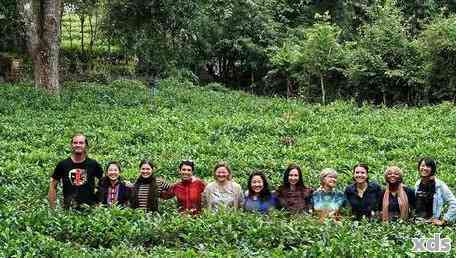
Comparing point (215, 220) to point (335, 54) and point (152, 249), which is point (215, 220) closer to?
point (152, 249)

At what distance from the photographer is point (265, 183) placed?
944 cm

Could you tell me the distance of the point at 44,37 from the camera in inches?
889

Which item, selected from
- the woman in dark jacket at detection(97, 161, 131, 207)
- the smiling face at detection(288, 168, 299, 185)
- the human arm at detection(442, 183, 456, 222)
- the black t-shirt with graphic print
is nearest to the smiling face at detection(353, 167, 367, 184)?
the smiling face at detection(288, 168, 299, 185)

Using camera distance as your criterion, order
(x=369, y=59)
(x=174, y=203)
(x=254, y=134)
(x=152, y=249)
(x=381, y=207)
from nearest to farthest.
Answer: (x=152, y=249) < (x=381, y=207) < (x=174, y=203) < (x=254, y=134) < (x=369, y=59)

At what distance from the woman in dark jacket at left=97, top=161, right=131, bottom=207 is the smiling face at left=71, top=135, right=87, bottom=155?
48 centimetres

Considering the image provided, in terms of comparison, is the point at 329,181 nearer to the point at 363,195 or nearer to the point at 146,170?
the point at 363,195

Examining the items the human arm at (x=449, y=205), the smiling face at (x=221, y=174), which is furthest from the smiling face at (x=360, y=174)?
the smiling face at (x=221, y=174)

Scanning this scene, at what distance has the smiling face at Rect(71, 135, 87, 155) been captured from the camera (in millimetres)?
8891

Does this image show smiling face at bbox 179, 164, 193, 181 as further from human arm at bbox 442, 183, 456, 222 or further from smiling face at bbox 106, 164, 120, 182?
human arm at bbox 442, 183, 456, 222

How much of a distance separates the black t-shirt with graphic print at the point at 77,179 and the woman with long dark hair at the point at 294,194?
8.34ft

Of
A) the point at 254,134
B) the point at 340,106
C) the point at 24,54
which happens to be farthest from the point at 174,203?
the point at 24,54

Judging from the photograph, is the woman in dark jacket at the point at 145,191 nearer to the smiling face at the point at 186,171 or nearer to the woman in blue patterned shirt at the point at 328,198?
the smiling face at the point at 186,171

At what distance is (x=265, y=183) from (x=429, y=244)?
2655 millimetres

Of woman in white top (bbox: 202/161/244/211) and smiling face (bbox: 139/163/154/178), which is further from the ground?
smiling face (bbox: 139/163/154/178)
